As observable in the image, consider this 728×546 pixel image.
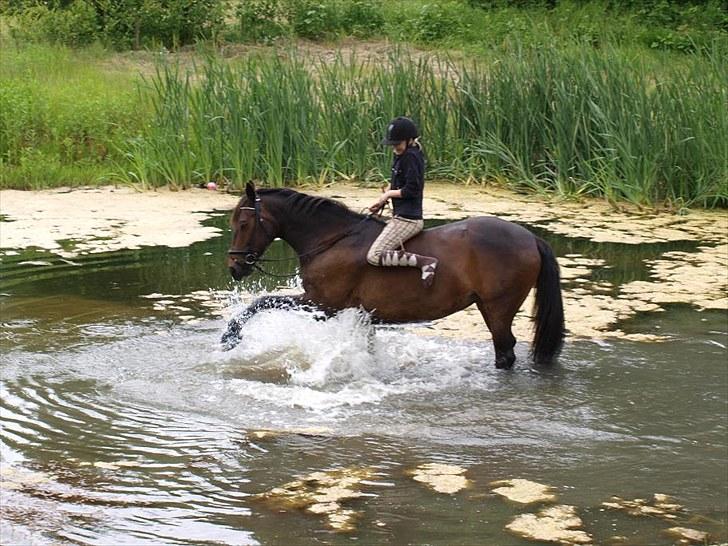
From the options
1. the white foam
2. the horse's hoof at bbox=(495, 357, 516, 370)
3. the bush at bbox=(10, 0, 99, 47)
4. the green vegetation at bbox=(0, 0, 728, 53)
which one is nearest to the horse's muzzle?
the white foam

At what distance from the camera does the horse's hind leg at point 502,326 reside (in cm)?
761

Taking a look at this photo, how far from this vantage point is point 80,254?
11.1m

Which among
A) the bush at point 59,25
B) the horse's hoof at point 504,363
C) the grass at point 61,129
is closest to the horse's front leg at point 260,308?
the horse's hoof at point 504,363

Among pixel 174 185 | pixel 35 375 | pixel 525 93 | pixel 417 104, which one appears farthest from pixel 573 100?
pixel 35 375

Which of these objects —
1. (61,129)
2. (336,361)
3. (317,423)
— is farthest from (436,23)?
(317,423)

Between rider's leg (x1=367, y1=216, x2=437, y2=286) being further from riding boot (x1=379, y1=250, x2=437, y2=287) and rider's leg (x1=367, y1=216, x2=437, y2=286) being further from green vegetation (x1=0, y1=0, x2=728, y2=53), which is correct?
green vegetation (x1=0, y1=0, x2=728, y2=53)

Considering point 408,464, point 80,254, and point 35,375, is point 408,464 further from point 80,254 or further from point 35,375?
point 80,254

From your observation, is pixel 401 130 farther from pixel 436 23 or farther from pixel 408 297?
pixel 436 23

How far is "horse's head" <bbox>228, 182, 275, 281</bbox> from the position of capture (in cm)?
764

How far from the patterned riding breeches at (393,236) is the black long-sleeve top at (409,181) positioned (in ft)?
0.14

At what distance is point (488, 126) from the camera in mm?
14203

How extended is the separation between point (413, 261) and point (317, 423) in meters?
1.40

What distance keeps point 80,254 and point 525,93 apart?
5.76 metres

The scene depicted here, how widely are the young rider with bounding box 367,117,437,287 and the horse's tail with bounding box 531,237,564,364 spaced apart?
0.75 meters
